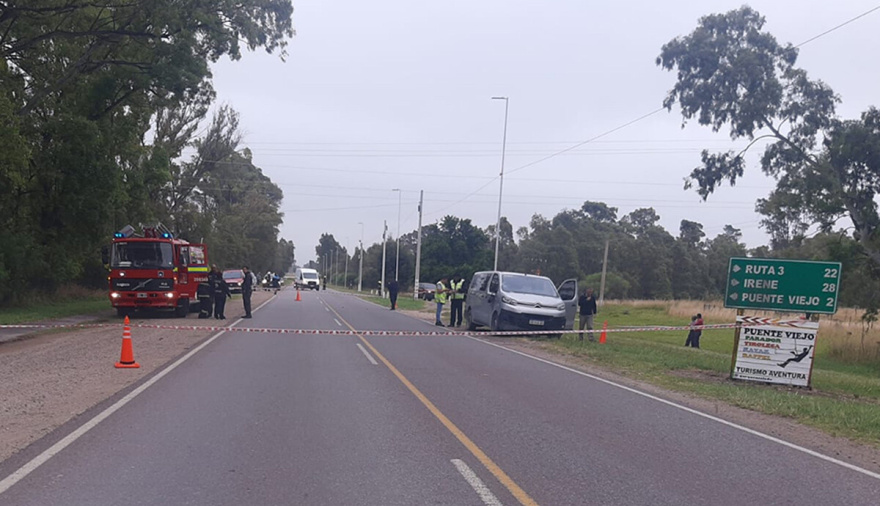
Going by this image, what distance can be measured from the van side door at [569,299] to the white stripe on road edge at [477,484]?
671 inches

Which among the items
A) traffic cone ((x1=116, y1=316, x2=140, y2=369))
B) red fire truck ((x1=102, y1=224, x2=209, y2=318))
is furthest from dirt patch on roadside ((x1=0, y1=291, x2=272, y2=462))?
red fire truck ((x1=102, y1=224, x2=209, y2=318))

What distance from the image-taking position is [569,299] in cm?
2473

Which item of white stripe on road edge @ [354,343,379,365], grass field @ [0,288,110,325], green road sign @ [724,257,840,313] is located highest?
green road sign @ [724,257,840,313]

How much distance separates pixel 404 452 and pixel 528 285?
16.3 meters

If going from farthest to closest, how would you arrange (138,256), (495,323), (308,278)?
(308,278) < (138,256) < (495,323)

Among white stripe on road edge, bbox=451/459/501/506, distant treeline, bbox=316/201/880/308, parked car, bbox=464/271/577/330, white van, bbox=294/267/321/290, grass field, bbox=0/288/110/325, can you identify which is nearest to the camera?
white stripe on road edge, bbox=451/459/501/506

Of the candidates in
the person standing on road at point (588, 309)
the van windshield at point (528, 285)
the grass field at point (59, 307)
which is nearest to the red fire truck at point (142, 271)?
the grass field at point (59, 307)

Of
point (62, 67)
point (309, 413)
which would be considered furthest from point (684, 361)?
point (62, 67)

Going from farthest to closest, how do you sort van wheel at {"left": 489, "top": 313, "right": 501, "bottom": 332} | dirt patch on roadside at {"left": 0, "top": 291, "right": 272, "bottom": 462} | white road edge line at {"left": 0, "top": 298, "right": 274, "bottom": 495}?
1. van wheel at {"left": 489, "top": 313, "right": 501, "bottom": 332}
2. dirt patch on roadside at {"left": 0, "top": 291, "right": 272, "bottom": 462}
3. white road edge line at {"left": 0, "top": 298, "right": 274, "bottom": 495}

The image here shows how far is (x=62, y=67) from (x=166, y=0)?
716cm

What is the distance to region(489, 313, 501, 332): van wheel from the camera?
22.9m

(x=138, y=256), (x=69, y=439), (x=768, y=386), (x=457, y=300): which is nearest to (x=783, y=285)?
(x=768, y=386)

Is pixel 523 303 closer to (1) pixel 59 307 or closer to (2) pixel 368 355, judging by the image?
(2) pixel 368 355

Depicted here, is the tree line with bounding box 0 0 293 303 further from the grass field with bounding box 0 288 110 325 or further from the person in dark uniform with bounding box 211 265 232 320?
the person in dark uniform with bounding box 211 265 232 320
